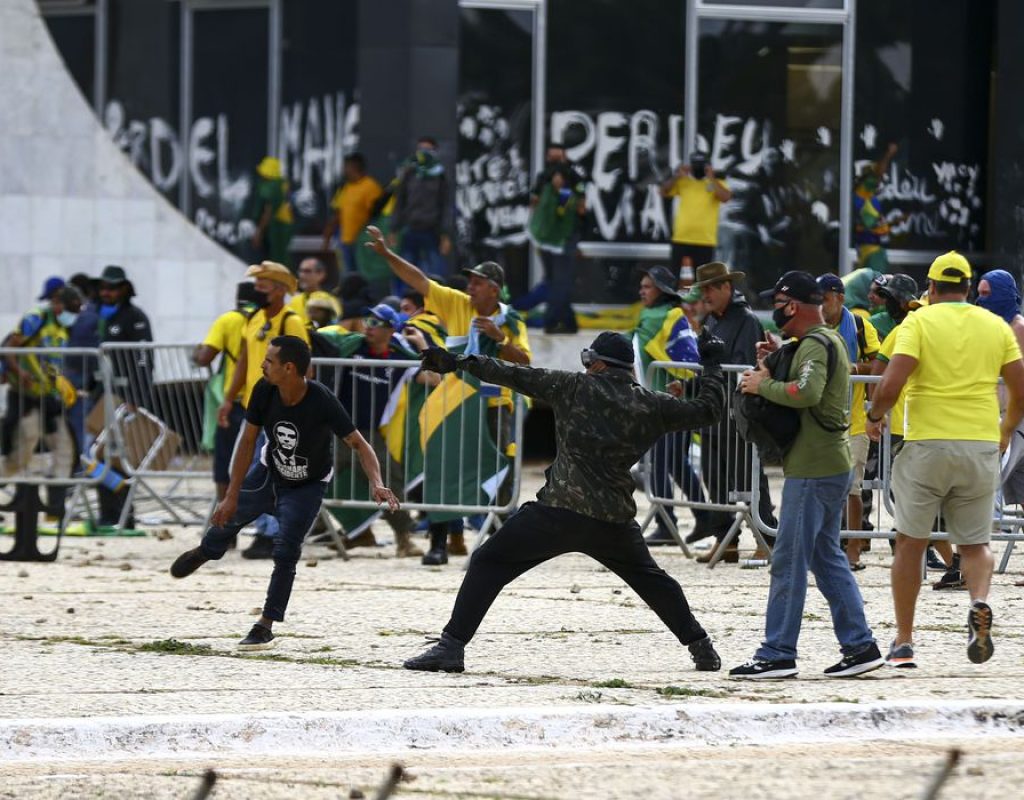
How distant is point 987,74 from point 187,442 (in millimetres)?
11284

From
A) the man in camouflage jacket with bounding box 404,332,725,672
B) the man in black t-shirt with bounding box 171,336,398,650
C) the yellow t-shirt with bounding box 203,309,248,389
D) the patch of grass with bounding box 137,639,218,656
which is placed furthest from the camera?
the yellow t-shirt with bounding box 203,309,248,389

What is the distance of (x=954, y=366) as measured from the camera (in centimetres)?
894

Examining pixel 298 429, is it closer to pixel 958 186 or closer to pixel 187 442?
pixel 187 442

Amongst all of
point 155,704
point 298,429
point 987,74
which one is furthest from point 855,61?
point 155,704

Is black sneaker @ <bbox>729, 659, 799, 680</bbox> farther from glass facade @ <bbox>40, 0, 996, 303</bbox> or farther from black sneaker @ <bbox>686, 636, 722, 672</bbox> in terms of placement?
glass facade @ <bbox>40, 0, 996, 303</bbox>

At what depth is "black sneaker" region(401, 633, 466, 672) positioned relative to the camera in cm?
888

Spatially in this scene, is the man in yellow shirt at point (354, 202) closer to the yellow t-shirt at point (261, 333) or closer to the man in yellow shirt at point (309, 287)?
the man in yellow shirt at point (309, 287)

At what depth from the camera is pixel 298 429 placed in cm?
995

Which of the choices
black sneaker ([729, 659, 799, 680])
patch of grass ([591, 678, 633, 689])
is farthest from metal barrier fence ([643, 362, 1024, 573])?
patch of grass ([591, 678, 633, 689])

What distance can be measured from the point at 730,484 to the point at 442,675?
4.49 metres

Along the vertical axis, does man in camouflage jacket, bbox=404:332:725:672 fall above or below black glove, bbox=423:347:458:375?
below

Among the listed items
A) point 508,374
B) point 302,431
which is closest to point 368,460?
point 302,431

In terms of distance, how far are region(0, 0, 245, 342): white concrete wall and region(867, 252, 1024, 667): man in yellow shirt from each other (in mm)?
14034

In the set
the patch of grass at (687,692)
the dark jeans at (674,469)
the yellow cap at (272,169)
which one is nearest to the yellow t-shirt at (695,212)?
the yellow cap at (272,169)
